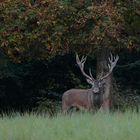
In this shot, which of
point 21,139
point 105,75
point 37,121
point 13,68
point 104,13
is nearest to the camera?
point 21,139

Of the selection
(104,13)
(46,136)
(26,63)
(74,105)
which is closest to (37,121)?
(46,136)

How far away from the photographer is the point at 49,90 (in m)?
23.1

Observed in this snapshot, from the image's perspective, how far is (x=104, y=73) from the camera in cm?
1917

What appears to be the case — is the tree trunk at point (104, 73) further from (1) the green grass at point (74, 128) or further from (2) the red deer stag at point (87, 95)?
(1) the green grass at point (74, 128)

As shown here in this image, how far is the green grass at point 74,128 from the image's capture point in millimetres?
9688

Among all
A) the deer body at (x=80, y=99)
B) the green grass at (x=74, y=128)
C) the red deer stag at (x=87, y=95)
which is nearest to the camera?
the green grass at (x=74, y=128)

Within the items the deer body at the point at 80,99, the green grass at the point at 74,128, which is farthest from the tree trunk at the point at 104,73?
the green grass at the point at 74,128

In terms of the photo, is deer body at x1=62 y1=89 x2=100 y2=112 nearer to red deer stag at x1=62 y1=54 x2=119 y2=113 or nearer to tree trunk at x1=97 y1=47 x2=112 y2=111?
red deer stag at x1=62 y1=54 x2=119 y2=113

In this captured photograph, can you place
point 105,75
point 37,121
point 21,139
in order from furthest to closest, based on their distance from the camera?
point 105,75
point 37,121
point 21,139

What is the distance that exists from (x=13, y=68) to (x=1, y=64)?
7.36ft

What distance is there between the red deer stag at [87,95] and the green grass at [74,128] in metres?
6.40

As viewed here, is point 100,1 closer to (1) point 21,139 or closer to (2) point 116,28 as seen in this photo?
(2) point 116,28

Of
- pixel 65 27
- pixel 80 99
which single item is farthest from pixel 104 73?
pixel 65 27

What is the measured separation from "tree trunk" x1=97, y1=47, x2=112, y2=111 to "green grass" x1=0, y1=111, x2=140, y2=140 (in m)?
6.99
